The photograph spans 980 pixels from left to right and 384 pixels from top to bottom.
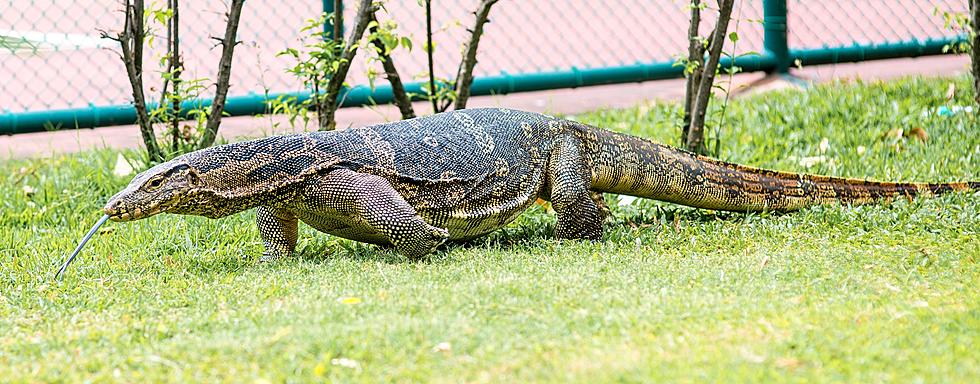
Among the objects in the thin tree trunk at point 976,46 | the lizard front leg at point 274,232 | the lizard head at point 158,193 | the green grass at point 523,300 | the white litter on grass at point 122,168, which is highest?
the thin tree trunk at point 976,46

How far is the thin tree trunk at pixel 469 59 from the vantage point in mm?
6875

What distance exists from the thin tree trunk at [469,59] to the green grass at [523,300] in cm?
131

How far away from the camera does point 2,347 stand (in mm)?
3734

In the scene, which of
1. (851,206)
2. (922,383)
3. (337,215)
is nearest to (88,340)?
(337,215)

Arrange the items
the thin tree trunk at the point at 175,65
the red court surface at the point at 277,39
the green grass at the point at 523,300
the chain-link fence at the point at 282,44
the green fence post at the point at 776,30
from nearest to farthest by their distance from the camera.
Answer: the green grass at the point at 523,300 < the thin tree trunk at the point at 175,65 < the chain-link fence at the point at 282,44 < the red court surface at the point at 277,39 < the green fence post at the point at 776,30

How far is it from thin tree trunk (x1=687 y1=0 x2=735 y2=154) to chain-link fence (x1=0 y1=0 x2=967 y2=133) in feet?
2.44

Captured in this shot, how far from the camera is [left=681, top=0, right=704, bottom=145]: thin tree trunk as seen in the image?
6.66 metres

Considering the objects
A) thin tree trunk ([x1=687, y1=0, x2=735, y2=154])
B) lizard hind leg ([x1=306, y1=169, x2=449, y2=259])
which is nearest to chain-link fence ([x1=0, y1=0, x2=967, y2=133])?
thin tree trunk ([x1=687, y1=0, x2=735, y2=154])

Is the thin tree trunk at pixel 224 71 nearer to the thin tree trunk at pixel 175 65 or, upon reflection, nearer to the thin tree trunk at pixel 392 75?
the thin tree trunk at pixel 175 65

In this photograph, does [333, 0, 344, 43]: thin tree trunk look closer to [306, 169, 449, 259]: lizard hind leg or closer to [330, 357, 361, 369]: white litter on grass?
[306, 169, 449, 259]: lizard hind leg

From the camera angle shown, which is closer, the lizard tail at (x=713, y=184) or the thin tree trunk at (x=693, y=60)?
the lizard tail at (x=713, y=184)

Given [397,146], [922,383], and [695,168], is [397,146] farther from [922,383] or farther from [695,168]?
[922,383]

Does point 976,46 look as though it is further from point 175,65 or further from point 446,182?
point 175,65

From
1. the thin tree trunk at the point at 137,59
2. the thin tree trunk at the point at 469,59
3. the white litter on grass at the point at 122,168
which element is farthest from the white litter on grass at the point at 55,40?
the thin tree trunk at the point at 469,59
